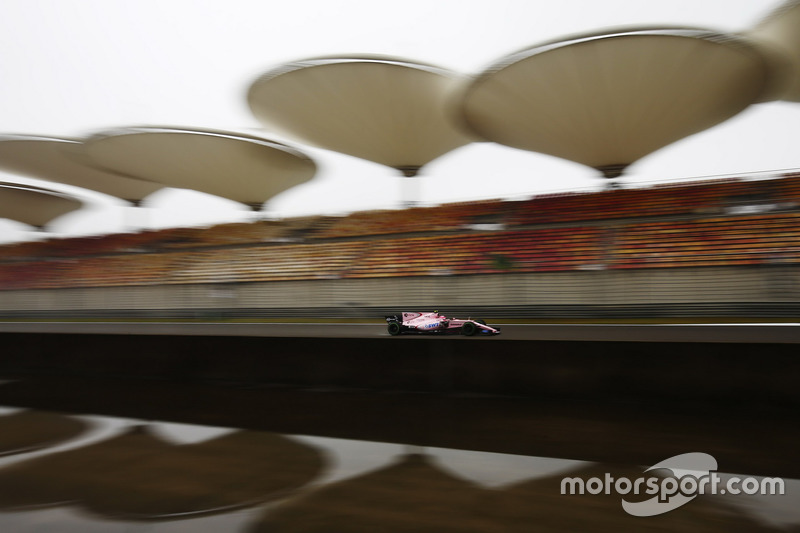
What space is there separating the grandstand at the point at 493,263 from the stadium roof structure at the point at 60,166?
3693 millimetres

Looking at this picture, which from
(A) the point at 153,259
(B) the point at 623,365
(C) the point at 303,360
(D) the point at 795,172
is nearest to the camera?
(B) the point at 623,365

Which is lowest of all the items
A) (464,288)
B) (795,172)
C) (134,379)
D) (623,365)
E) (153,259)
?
(134,379)

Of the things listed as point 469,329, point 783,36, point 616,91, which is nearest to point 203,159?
point 616,91

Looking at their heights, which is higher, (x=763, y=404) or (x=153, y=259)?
(x=153, y=259)

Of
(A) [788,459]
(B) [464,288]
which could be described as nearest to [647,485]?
(A) [788,459]

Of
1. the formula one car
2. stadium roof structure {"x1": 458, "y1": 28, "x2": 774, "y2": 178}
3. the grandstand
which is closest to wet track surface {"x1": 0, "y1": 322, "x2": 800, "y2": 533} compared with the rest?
the formula one car

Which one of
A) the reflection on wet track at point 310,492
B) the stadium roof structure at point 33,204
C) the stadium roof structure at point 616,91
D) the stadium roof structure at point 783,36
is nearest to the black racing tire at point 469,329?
the reflection on wet track at point 310,492

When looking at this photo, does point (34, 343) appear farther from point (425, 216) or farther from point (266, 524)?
point (425, 216)

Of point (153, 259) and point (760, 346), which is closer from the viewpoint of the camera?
point (760, 346)

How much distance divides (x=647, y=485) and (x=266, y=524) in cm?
224

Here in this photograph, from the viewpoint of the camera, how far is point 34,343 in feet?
28.9

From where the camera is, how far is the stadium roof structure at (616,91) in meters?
10.3

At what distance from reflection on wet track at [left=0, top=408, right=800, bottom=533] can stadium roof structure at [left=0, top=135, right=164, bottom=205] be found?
15221 millimetres

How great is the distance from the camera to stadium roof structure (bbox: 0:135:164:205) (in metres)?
16.4
